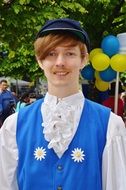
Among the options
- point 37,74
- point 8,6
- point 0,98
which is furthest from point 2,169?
point 37,74

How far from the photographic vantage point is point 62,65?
6.19ft

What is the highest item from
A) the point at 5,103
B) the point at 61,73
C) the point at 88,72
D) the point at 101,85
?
the point at 61,73

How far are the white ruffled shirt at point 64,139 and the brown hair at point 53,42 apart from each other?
0.21m

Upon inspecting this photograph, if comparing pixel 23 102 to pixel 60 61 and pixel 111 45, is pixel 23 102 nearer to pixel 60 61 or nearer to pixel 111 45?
pixel 111 45

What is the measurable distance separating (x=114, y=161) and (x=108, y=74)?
4636 mm

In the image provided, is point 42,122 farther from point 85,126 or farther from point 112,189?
point 112,189

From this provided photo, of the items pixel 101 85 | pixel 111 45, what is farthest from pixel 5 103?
pixel 111 45

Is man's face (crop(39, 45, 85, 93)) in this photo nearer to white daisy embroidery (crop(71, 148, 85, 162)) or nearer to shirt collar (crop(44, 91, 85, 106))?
shirt collar (crop(44, 91, 85, 106))

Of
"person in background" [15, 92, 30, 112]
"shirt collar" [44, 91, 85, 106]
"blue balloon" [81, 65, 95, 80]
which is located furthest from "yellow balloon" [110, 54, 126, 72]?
"shirt collar" [44, 91, 85, 106]

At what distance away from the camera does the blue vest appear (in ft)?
6.23

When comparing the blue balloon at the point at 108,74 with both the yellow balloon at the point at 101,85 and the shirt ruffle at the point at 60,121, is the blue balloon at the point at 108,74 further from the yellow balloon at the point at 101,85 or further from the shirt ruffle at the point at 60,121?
the shirt ruffle at the point at 60,121

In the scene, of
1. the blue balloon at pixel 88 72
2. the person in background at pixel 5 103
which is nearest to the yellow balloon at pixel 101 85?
the blue balloon at pixel 88 72

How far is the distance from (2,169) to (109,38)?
15.2 feet

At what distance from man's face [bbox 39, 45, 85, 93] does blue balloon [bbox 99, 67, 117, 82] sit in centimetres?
454
